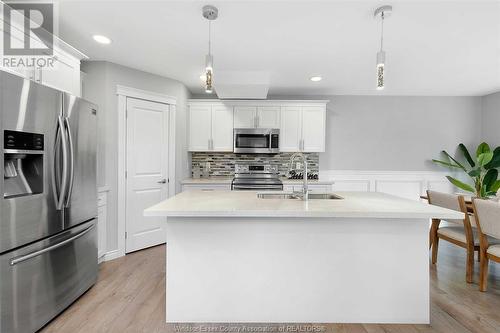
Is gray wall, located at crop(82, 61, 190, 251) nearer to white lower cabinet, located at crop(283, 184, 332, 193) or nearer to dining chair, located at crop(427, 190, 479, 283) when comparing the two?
white lower cabinet, located at crop(283, 184, 332, 193)

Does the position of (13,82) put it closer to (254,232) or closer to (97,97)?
(97,97)

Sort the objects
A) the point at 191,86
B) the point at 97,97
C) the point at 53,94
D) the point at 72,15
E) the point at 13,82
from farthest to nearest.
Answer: the point at 191,86 < the point at 97,97 < the point at 72,15 < the point at 53,94 < the point at 13,82

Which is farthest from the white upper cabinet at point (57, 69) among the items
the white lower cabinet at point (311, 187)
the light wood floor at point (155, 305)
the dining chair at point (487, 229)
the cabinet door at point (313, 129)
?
the dining chair at point (487, 229)

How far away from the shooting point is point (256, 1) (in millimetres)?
1940

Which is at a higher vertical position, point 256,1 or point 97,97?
point 256,1

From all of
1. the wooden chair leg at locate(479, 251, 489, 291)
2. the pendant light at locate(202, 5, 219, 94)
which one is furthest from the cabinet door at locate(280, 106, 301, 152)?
the wooden chair leg at locate(479, 251, 489, 291)

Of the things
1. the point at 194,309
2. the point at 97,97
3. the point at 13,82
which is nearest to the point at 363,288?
the point at 194,309

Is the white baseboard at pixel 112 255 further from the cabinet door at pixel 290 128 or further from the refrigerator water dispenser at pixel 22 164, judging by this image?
the cabinet door at pixel 290 128

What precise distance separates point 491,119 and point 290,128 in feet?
12.0

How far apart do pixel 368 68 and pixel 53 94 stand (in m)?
3.48

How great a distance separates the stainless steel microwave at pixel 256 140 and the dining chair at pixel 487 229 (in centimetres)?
267

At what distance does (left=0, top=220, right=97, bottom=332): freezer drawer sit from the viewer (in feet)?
5.10

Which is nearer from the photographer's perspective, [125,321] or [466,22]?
[125,321]

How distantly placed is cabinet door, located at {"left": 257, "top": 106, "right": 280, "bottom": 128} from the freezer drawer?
9.62 ft
